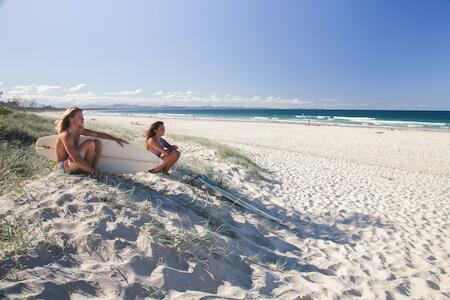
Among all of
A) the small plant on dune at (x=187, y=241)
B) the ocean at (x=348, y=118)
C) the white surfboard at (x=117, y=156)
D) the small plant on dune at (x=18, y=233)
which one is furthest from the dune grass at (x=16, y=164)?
the ocean at (x=348, y=118)

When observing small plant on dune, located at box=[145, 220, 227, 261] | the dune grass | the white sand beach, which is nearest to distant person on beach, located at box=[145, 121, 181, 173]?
the white sand beach

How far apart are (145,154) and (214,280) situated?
108 inches

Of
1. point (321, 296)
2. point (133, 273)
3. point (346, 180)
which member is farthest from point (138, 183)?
point (346, 180)

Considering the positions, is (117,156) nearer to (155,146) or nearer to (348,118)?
(155,146)

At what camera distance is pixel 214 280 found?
2957 millimetres

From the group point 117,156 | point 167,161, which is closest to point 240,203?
point 167,161

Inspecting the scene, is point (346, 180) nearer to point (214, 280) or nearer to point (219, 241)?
point (219, 241)

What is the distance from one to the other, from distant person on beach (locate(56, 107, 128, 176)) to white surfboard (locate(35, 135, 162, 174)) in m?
0.23

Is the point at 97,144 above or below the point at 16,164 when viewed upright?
above

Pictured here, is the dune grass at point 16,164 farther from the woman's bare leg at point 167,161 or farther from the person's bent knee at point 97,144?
the woman's bare leg at point 167,161

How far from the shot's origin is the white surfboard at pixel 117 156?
16.1ft

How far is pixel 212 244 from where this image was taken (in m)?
3.53

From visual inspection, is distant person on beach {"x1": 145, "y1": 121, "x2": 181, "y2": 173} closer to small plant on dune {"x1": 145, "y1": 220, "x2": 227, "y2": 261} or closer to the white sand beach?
the white sand beach

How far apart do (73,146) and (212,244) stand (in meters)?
2.29
